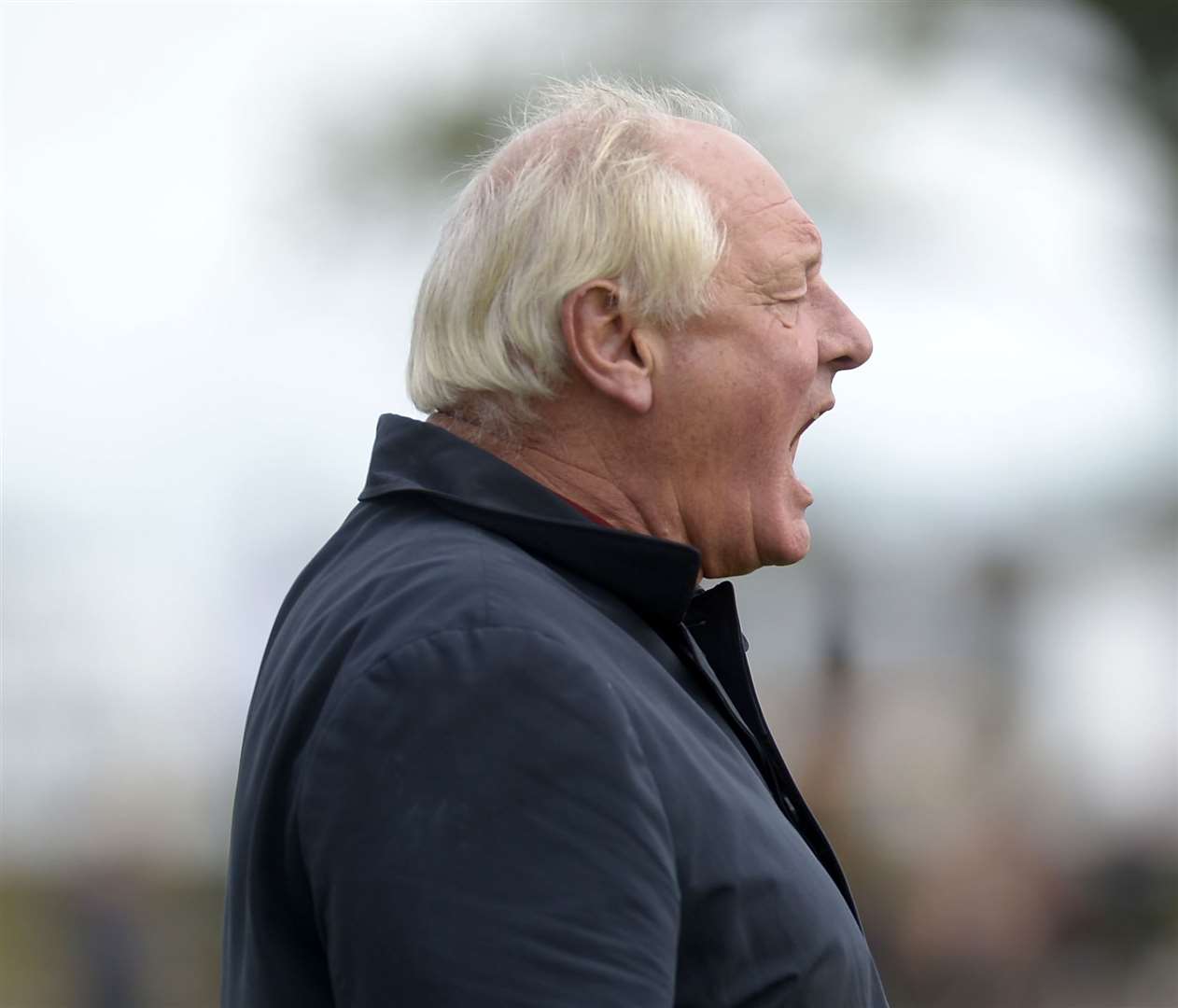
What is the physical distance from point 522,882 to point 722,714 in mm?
512

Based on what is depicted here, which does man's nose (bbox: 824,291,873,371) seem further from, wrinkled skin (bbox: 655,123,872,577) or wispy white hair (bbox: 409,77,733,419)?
wispy white hair (bbox: 409,77,733,419)

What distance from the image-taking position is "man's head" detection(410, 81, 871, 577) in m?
1.75

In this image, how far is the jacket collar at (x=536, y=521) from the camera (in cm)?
162

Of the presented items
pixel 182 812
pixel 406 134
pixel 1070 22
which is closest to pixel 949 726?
pixel 182 812

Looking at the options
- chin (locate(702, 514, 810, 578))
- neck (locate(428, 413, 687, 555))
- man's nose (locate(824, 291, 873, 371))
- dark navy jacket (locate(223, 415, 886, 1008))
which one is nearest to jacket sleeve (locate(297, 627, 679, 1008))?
dark navy jacket (locate(223, 415, 886, 1008))

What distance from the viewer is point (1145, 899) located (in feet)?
21.9

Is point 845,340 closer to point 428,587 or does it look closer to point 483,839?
point 428,587

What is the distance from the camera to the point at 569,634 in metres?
1.45

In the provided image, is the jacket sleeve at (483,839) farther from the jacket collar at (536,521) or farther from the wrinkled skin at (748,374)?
the wrinkled skin at (748,374)

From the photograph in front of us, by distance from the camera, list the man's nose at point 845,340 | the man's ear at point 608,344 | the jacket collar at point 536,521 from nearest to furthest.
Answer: the jacket collar at point 536,521 → the man's ear at point 608,344 → the man's nose at point 845,340

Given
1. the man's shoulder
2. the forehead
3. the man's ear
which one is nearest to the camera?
the man's shoulder

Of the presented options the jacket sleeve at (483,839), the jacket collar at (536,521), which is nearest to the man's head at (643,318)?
the jacket collar at (536,521)

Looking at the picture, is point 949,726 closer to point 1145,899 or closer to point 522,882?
point 1145,899

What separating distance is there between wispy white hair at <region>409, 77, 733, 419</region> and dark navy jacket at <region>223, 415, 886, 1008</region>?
0.10m
